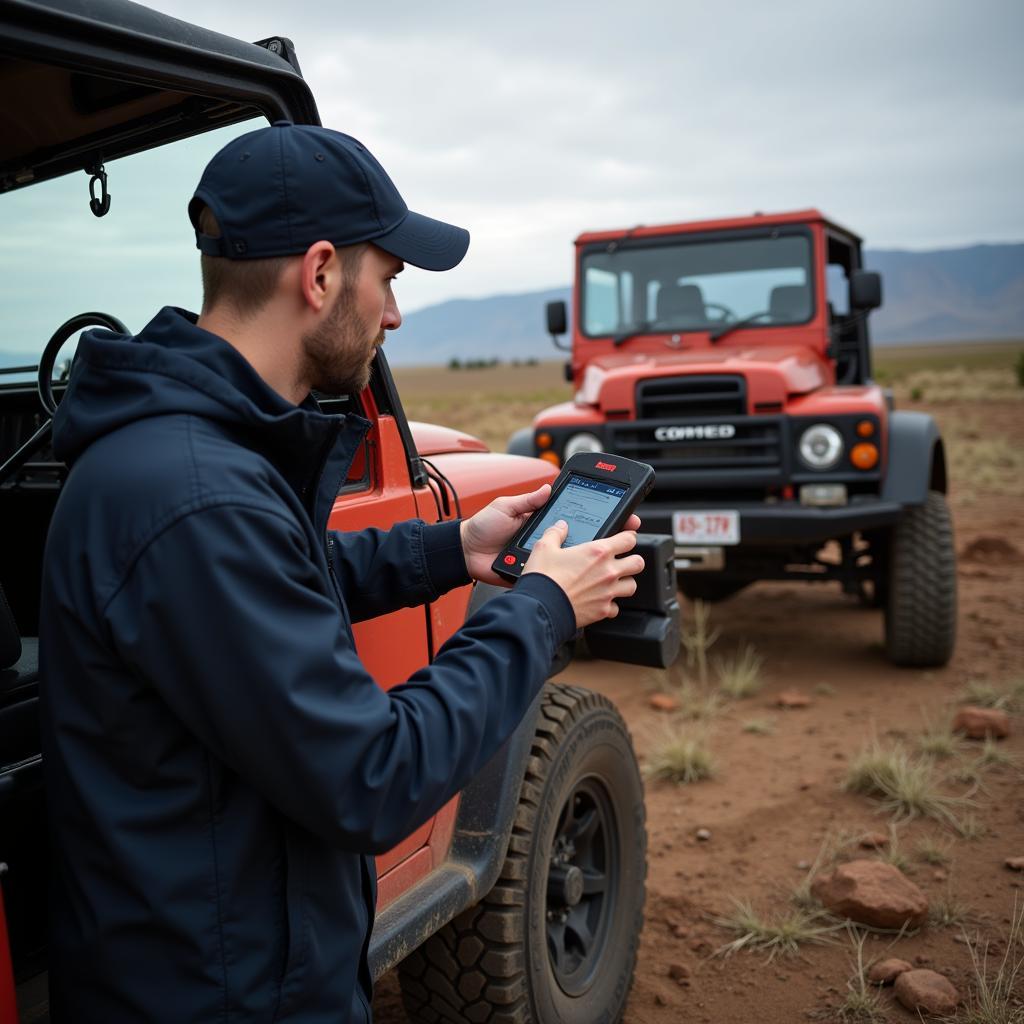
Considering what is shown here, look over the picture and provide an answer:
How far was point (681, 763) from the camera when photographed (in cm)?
457

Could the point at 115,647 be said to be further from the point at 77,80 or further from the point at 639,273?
the point at 639,273

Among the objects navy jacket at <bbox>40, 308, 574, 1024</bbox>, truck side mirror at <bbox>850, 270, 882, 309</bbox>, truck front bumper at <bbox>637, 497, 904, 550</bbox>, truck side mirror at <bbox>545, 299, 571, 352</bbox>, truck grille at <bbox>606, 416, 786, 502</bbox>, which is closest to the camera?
navy jacket at <bbox>40, 308, 574, 1024</bbox>

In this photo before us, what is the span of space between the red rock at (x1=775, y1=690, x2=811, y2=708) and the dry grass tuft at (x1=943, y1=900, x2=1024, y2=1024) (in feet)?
7.55

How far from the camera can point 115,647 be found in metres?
1.21

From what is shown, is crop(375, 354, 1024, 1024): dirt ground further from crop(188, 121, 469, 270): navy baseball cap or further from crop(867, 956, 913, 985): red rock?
crop(188, 121, 469, 270): navy baseball cap

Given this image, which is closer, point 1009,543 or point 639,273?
point 639,273

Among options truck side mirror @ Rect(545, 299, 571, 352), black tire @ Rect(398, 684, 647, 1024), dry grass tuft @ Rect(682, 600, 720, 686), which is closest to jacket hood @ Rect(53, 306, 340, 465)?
black tire @ Rect(398, 684, 647, 1024)

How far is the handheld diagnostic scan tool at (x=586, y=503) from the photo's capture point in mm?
1818

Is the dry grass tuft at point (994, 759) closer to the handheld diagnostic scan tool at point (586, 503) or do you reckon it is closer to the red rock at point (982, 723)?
the red rock at point (982, 723)

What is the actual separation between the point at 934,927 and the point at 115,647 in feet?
9.35

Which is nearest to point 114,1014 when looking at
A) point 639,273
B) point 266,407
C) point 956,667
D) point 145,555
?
point 145,555

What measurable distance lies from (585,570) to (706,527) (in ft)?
13.5

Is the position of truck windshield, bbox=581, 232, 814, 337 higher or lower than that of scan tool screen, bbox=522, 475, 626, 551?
higher

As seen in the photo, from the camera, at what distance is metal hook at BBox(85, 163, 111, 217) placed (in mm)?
2043
